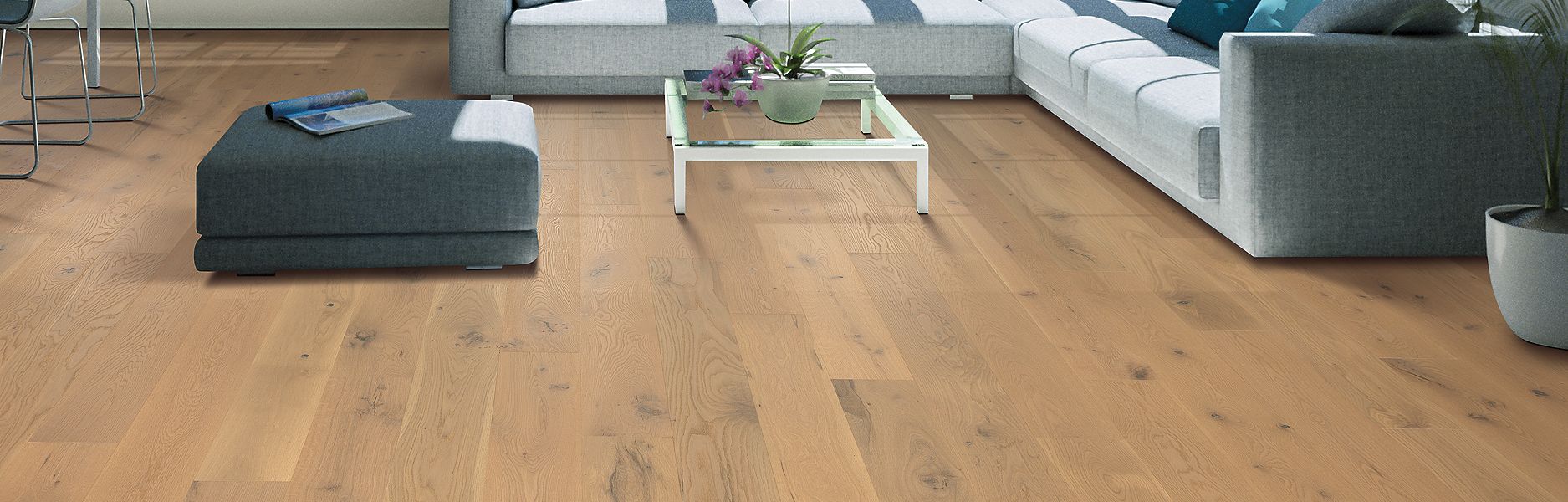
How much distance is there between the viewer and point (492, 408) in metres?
2.20

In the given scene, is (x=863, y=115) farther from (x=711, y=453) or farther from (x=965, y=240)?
(x=711, y=453)

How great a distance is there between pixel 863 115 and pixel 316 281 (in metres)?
1.54

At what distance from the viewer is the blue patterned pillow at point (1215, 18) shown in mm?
4316

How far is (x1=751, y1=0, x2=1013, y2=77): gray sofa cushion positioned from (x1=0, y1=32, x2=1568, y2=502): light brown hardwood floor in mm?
1522

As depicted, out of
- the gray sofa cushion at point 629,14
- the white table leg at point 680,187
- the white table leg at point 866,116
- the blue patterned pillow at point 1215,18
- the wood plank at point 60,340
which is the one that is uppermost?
the blue patterned pillow at point 1215,18

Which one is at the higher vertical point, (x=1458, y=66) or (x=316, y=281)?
(x=1458, y=66)

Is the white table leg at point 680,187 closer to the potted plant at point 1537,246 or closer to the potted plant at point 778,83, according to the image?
the potted plant at point 778,83

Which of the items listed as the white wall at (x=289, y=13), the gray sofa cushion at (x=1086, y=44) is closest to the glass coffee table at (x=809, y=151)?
the gray sofa cushion at (x=1086, y=44)

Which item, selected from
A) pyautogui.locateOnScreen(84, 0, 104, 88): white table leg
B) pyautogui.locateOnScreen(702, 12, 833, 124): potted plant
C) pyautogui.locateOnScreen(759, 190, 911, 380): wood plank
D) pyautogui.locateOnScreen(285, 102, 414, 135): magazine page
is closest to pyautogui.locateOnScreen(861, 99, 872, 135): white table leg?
pyautogui.locateOnScreen(702, 12, 833, 124): potted plant

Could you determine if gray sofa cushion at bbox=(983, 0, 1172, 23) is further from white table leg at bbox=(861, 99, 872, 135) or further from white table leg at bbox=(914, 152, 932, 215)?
white table leg at bbox=(914, 152, 932, 215)

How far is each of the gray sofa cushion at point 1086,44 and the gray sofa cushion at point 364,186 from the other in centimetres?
203

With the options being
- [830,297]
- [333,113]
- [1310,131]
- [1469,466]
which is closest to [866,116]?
[830,297]

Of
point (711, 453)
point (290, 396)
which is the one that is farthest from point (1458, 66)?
point (290, 396)

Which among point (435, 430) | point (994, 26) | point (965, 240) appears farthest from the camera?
point (994, 26)
